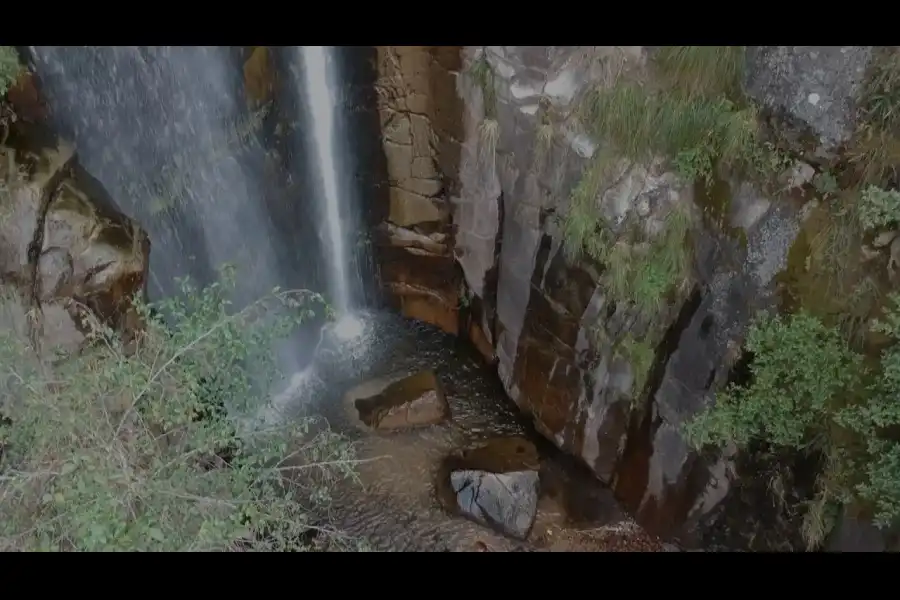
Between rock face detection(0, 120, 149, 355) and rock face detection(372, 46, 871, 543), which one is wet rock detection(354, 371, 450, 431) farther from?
rock face detection(0, 120, 149, 355)

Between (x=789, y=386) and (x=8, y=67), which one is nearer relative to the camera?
(x=8, y=67)

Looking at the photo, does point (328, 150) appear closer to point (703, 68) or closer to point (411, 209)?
point (411, 209)

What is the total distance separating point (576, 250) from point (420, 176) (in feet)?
4.38

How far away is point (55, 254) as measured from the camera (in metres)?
2.59

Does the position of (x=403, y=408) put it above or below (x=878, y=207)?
below

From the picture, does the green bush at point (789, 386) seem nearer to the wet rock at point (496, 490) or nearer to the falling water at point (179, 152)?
the wet rock at point (496, 490)

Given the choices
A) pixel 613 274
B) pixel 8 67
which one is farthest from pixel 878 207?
pixel 8 67

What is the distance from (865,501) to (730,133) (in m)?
1.53

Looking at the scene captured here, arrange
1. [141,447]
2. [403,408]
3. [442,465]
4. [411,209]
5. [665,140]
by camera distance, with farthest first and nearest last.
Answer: [411,209] < [403,408] < [442,465] < [665,140] < [141,447]

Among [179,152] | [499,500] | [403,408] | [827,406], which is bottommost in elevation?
[499,500]

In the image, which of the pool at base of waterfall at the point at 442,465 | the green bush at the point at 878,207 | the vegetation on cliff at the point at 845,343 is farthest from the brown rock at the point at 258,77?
the green bush at the point at 878,207

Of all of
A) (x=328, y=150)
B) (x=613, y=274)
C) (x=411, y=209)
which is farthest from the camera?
(x=411, y=209)
